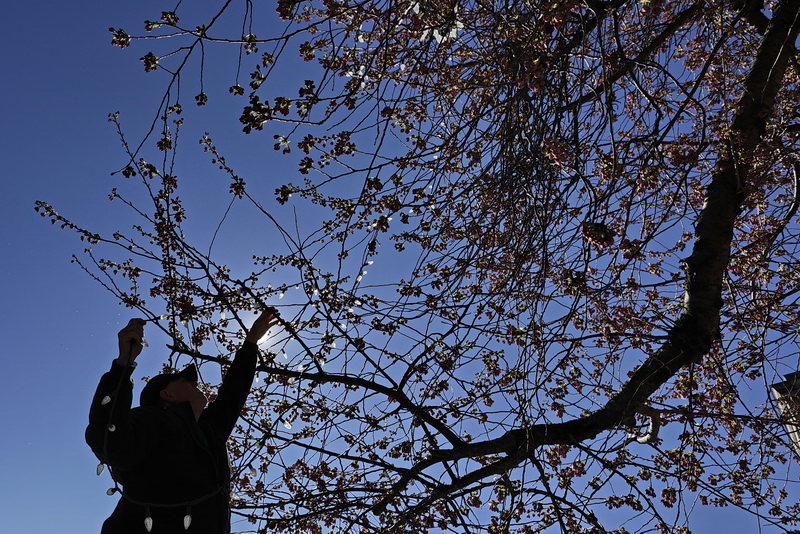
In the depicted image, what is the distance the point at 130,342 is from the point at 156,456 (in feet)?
1.82

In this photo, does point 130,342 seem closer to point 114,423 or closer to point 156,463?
point 114,423

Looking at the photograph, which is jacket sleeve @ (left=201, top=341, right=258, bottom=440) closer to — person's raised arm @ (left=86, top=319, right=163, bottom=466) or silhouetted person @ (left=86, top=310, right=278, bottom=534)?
silhouetted person @ (left=86, top=310, right=278, bottom=534)

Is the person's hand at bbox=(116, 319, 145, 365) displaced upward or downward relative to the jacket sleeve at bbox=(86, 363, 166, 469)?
upward

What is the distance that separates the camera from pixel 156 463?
2.68 metres

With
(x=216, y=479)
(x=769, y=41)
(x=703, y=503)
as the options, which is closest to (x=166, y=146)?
(x=216, y=479)

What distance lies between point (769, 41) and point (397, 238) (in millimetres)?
2939

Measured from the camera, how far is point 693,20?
151 inches

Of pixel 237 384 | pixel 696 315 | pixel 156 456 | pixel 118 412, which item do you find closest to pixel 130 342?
pixel 118 412

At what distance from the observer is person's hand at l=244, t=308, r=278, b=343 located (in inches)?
134

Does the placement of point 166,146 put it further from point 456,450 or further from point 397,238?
point 456,450

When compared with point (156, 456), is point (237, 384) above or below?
above

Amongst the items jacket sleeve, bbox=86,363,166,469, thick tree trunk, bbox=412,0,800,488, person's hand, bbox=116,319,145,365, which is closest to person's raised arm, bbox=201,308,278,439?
jacket sleeve, bbox=86,363,166,469

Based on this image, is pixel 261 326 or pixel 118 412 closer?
pixel 118 412

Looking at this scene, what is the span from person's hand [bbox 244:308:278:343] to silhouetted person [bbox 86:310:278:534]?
1.55 feet
